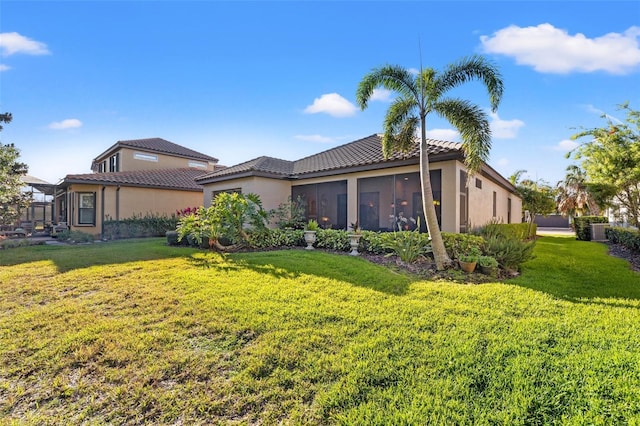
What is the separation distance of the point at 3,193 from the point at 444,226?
62.6ft

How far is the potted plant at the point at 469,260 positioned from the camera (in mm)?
7633

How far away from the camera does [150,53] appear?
1181 cm

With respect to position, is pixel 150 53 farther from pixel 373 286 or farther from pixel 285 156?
pixel 373 286

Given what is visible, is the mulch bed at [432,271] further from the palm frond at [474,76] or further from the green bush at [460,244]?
the palm frond at [474,76]

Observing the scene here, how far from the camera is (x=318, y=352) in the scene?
362cm

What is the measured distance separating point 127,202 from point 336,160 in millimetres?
13345

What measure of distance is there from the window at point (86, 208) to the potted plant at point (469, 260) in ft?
65.1

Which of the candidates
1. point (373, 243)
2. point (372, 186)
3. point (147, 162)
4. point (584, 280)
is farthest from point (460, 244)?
point (147, 162)

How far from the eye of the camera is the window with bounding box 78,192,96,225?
18016 mm

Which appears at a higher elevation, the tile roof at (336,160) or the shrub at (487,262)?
the tile roof at (336,160)

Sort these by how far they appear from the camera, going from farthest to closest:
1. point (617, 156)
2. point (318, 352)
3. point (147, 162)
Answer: point (147, 162)
point (617, 156)
point (318, 352)

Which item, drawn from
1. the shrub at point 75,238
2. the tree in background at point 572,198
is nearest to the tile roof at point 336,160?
the shrub at point 75,238

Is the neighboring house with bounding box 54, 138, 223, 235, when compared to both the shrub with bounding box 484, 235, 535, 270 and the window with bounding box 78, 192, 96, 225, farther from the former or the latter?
the shrub with bounding box 484, 235, 535, 270

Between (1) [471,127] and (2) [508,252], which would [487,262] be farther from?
(1) [471,127]
